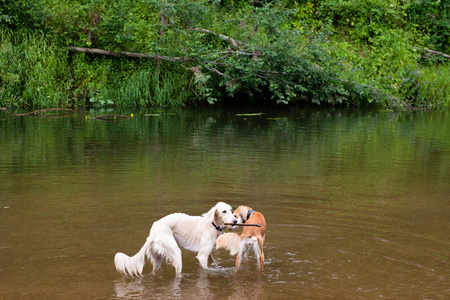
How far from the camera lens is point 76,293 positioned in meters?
5.16

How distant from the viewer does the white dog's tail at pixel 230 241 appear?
19.6 feet

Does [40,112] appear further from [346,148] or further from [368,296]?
[368,296]

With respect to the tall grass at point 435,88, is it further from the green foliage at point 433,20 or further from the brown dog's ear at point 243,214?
the brown dog's ear at point 243,214

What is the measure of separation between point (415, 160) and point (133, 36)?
11823 millimetres

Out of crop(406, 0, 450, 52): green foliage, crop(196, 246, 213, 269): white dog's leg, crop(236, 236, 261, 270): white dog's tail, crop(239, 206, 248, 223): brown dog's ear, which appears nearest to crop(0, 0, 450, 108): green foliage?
crop(406, 0, 450, 52): green foliage

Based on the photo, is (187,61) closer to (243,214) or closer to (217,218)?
(243,214)

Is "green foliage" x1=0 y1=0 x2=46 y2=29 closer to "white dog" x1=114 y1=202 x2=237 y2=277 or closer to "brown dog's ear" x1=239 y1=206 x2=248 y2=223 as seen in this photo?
"white dog" x1=114 y1=202 x2=237 y2=277

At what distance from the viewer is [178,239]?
6.11 metres

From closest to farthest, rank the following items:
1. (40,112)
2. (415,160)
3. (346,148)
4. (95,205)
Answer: (95,205) < (415,160) < (346,148) < (40,112)

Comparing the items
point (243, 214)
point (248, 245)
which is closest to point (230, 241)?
point (248, 245)

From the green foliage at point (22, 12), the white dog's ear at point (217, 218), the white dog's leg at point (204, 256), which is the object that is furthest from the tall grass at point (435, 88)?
the white dog's leg at point (204, 256)

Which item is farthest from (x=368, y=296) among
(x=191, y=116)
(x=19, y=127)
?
(x=191, y=116)

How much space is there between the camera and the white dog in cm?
559

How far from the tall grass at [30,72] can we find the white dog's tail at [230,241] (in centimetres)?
1463
